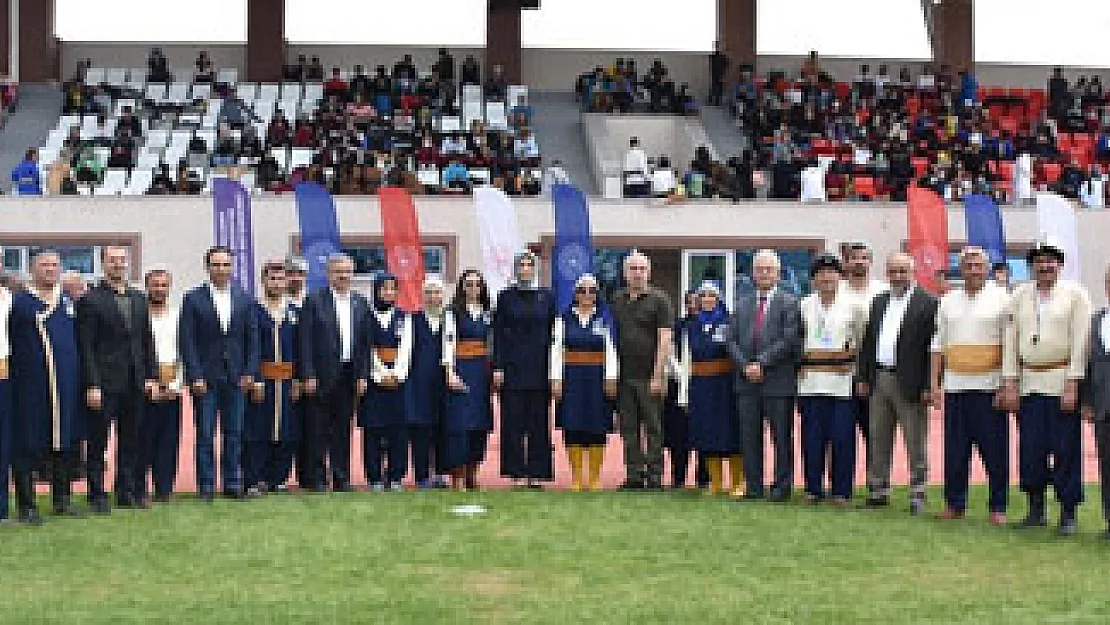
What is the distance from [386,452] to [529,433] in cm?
107

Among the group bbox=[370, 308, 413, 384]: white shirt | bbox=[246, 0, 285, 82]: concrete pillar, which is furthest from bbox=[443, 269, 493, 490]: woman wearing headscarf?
bbox=[246, 0, 285, 82]: concrete pillar

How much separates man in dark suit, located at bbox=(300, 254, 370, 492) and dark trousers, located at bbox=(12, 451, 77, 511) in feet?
5.84

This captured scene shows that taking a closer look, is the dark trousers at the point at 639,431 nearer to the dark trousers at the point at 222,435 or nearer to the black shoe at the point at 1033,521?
the dark trousers at the point at 222,435

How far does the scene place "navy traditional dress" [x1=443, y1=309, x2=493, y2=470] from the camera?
14.1 metres

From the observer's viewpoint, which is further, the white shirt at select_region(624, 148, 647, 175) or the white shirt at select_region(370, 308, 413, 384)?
the white shirt at select_region(624, 148, 647, 175)

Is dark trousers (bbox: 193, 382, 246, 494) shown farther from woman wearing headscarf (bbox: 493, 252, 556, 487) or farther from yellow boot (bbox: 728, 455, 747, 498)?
yellow boot (bbox: 728, 455, 747, 498)

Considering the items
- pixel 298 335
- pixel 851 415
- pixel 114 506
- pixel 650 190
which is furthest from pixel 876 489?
pixel 650 190

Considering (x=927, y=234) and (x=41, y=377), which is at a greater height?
(x=927, y=234)

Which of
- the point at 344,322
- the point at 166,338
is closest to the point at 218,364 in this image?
the point at 166,338

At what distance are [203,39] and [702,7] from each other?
1119cm

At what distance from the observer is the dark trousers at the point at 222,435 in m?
13.5

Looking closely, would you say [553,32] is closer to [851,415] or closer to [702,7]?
[702,7]

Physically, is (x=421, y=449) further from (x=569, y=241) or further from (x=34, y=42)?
(x=34, y=42)

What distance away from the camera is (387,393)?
46.6 feet
